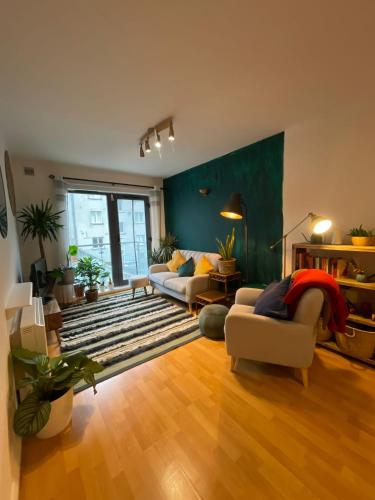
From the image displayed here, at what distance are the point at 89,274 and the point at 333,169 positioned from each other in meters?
3.83

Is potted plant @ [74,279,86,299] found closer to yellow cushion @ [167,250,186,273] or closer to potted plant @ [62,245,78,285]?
potted plant @ [62,245,78,285]

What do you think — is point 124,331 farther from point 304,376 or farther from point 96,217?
point 96,217

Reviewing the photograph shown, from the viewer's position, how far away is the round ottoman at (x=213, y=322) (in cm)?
233

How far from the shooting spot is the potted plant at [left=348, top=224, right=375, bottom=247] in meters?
1.86

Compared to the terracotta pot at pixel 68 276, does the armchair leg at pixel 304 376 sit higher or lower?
lower

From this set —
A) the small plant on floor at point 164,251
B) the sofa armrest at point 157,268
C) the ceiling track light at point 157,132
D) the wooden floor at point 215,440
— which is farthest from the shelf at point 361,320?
the small plant on floor at point 164,251

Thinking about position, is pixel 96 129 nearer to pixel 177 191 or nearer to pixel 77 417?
Result: pixel 177 191

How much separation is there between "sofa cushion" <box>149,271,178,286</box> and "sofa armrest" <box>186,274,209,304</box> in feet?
2.02

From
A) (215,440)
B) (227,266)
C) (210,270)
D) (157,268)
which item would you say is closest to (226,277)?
(227,266)

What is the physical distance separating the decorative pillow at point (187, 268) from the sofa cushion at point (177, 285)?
13 centimetres

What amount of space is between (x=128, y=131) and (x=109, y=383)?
8.53 ft

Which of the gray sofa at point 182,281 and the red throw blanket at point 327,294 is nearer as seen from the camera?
the red throw blanket at point 327,294

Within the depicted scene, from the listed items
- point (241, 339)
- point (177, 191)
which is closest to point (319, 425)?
point (241, 339)

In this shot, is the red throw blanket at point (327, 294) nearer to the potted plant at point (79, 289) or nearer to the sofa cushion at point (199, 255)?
the sofa cushion at point (199, 255)
